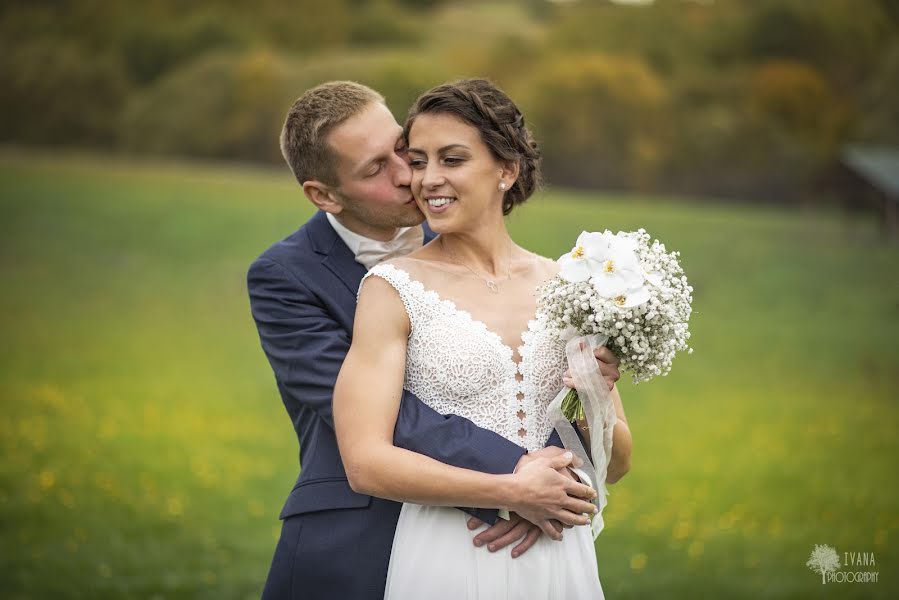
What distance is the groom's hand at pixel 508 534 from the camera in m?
3.23

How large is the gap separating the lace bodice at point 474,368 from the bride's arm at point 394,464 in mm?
107

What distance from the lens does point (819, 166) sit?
51.8ft

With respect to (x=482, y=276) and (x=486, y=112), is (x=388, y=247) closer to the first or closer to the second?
(x=482, y=276)

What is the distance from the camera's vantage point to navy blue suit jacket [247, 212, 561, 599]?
140 inches

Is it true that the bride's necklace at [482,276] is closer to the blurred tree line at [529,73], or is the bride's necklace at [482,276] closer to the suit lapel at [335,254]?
the suit lapel at [335,254]

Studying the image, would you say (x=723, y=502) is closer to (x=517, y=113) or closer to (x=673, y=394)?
(x=673, y=394)

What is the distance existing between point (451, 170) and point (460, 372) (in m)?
0.67

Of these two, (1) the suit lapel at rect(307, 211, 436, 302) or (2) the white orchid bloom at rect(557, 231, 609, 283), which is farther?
(1) the suit lapel at rect(307, 211, 436, 302)

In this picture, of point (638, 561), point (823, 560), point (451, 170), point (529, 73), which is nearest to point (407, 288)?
point (451, 170)

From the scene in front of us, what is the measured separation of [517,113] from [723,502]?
267 inches

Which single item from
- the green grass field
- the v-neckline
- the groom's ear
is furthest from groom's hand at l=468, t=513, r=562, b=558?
the green grass field

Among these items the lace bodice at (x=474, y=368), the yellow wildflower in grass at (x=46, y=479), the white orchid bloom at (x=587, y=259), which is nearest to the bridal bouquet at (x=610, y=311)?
the white orchid bloom at (x=587, y=259)

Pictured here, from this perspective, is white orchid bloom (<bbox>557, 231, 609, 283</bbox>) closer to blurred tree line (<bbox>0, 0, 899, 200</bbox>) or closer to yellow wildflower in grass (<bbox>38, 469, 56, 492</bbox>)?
yellow wildflower in grass (<bbox>38, 469, 56, 492</bbox>)

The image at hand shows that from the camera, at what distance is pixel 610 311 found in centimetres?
298
